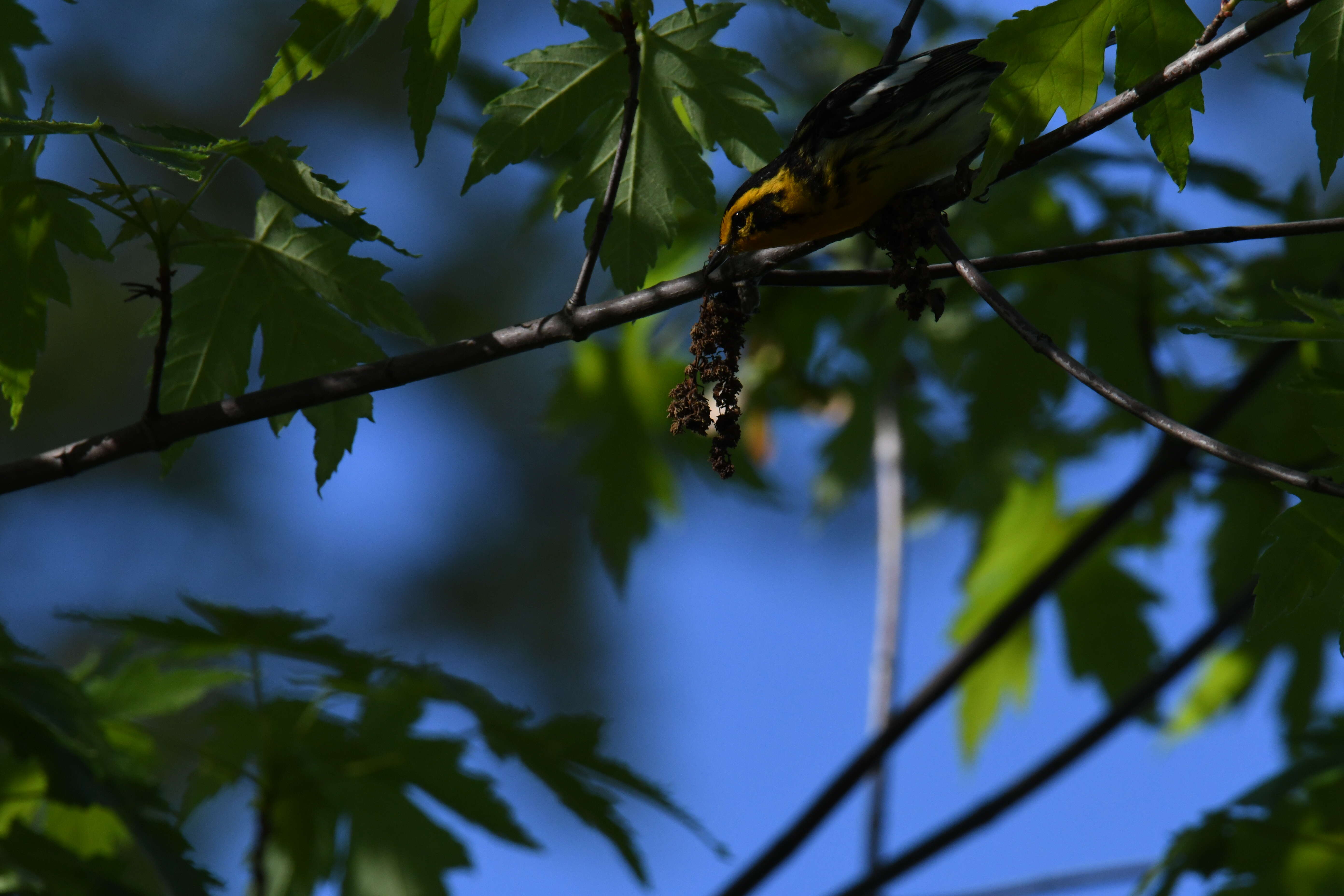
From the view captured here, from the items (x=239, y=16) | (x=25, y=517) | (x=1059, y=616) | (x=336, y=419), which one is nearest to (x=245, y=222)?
(x=239, y=16)

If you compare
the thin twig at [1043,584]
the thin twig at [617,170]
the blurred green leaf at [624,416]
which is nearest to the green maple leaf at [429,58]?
the thin twig at [617,170]

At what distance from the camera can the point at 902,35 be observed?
1.49 meters

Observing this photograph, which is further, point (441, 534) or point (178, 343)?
point (441, 534)

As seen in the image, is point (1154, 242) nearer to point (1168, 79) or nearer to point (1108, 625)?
point (1168, 79)

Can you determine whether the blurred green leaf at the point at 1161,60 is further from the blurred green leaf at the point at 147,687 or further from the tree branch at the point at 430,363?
the blurred green leaf at the point at 147,687

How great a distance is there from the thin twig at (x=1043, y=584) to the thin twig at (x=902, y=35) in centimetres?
122

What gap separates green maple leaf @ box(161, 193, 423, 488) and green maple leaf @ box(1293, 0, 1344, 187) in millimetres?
1161

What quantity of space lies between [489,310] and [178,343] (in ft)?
21.0

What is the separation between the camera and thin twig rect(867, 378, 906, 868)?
8.26ft

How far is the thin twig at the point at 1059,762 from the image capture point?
2273mm

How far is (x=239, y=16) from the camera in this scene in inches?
329

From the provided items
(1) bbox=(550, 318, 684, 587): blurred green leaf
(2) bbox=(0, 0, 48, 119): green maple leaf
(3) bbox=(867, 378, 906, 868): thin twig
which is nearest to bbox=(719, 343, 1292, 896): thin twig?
(3) bbox=(867, 378, 906, 868): thin twig

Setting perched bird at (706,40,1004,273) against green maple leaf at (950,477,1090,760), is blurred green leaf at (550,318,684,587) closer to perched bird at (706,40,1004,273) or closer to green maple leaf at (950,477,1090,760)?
green maple leaf at (950,477,1090,760)

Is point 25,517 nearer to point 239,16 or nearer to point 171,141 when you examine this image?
point 239,16
